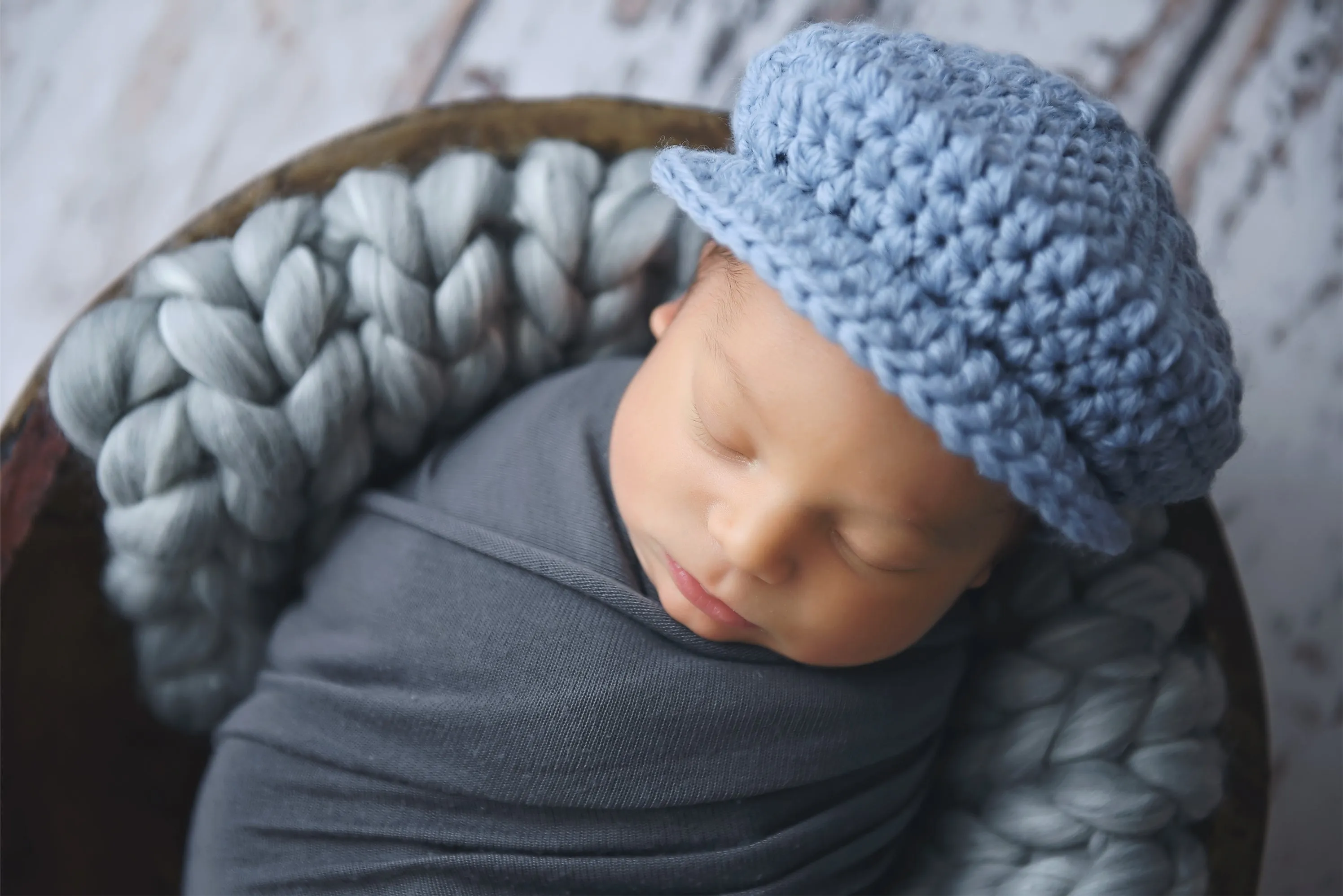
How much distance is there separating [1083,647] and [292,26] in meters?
0.95

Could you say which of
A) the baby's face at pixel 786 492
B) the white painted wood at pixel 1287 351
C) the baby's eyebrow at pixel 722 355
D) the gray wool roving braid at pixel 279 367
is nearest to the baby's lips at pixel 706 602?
the baby's face at pixel 786 492

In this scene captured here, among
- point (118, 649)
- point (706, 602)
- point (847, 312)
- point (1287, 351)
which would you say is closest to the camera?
point (847, 312)

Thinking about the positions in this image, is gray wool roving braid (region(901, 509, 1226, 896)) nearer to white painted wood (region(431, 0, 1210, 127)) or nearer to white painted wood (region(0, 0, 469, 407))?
white painted wood (region(431, 0, 1210, 127))

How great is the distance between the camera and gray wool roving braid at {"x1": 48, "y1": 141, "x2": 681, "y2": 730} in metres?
0.72

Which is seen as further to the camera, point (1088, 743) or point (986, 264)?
point (1088, 743)

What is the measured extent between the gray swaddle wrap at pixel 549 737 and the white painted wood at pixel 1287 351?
436 millimetres

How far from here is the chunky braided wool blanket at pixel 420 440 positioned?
721mm

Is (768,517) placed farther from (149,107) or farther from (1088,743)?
(149,107)

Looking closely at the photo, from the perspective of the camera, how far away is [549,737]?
2.27ft

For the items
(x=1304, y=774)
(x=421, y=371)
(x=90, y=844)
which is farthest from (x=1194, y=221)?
(x=90, y=844)

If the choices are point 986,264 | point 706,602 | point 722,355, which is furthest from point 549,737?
point 986,264

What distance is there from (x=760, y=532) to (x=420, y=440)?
0.36 metres

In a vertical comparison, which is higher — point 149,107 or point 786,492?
point 786,492

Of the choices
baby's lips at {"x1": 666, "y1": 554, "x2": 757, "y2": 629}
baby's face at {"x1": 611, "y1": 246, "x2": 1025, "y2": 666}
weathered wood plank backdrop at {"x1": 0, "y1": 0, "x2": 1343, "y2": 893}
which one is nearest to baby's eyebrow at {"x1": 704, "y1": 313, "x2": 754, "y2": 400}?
baby's face at {"x1": 611, "y1": 246, "x2": 1025, "y2": 666}
